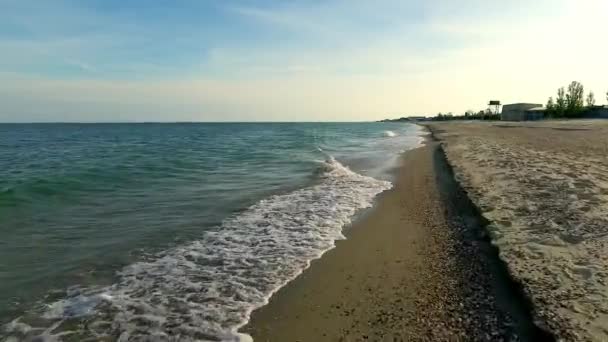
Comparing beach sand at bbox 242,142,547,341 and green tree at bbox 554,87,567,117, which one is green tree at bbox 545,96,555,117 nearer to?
green tree at bbox 554,87,567,117

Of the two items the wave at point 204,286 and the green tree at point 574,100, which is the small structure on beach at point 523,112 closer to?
the green tree at point 574,100

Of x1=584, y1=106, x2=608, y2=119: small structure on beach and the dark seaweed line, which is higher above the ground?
x1=584, y1=106, x2=608, y2=119: small structure on beach

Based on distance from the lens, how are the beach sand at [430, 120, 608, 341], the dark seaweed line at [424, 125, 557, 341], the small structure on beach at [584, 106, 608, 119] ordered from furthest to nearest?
the small structure on beach at [584, 106, 608, 119], the beach sand at [430, 120, 608, 341], the dark seaweed line at [424, 125, 557, 341]

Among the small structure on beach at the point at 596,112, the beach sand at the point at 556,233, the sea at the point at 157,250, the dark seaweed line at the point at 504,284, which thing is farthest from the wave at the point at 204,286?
the small structure on beach at the point at 596,112

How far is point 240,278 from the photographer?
6273mm

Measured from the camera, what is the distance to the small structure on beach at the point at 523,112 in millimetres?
90500

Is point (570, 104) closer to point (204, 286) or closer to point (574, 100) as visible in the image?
point (574, 100)

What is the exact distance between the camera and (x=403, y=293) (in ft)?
17.7

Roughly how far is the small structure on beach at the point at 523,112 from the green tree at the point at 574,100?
214 inches

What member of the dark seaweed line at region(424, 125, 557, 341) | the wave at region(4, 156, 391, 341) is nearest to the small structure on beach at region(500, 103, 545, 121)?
the dark seaweed line at region(424, 125, 557, 341)

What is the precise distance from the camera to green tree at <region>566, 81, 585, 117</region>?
81981 millimetres

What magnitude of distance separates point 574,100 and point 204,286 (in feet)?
325

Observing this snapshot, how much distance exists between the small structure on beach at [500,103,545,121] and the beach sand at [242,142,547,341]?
9445cm

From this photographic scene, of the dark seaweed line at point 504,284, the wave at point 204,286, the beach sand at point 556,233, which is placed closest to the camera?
the dark seaweed line at point 504,284
